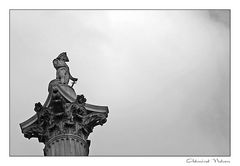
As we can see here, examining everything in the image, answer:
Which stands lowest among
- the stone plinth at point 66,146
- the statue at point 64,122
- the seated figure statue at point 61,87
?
the stone plinth at point 66,146

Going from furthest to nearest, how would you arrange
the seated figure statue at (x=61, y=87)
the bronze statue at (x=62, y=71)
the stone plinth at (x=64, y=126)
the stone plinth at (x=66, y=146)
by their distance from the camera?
the bronze statue at (x=62, y=71)
the seated figure statue at (x=61, y=87)
the stone plinth at (x=64, y=126)
the stone plinth at (x=66, y=146)

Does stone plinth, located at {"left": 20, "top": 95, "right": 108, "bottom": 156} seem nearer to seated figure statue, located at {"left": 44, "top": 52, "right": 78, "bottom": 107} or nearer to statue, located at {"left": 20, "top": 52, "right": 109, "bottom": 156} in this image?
statue, located at {"left": 20, "top": 52, "right": 109, "bottom": 156}

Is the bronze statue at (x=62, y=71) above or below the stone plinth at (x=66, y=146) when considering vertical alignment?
above

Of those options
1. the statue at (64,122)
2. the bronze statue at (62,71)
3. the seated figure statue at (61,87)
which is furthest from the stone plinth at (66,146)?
the bronze statue at (62,71)

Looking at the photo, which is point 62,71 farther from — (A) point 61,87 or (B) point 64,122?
(B) point 64,122

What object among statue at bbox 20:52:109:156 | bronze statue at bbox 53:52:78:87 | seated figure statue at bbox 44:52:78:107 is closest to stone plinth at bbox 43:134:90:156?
statue at bbox 20:52:109:156

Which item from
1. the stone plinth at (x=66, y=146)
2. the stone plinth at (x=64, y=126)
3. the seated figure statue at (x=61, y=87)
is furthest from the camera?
the seated figure statue at (x=61, y=87)

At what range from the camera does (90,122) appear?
99.7 feet

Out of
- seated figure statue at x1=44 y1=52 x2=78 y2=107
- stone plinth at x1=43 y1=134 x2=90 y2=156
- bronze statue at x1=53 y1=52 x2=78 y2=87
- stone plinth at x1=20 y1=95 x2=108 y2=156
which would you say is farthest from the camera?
bronze statue at x1=53 y1=52 x2=78 y2=87

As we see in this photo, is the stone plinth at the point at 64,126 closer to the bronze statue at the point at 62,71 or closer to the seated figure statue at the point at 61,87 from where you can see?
the seated figure statue at the point at 61,87
